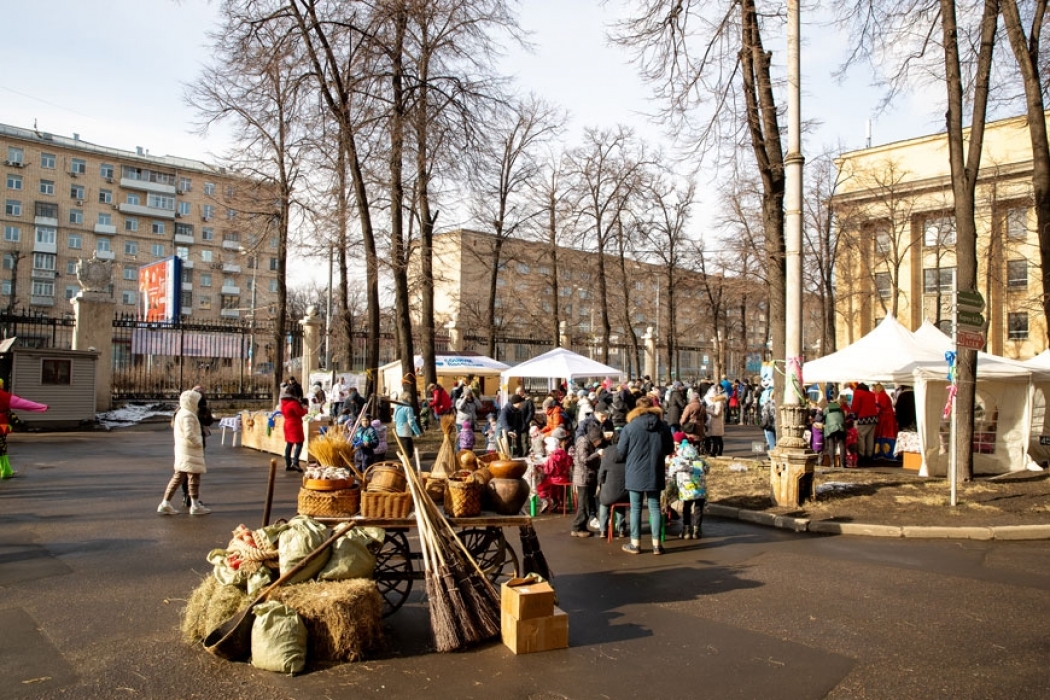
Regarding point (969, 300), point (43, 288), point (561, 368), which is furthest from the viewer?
point (43, 288)

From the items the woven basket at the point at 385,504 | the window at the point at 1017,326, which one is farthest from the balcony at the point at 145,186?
the woven basket at the point at 385,504

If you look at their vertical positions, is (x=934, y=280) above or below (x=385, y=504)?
above

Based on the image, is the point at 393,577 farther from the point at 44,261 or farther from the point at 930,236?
the point at 44,261

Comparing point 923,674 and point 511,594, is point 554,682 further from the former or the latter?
point 923,674

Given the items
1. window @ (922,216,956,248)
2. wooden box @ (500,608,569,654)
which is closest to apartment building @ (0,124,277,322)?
window @ (922,216,956,248)

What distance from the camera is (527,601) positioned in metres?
5.23

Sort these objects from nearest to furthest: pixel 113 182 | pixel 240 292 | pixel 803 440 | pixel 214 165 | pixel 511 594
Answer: pixel 511 594 < pixel 803 440 < pixel 214 165 < pixel 113 182 < pixel 240 292

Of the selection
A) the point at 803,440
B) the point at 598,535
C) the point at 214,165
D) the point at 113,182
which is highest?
the point at 113,182

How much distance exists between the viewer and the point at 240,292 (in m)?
79.0

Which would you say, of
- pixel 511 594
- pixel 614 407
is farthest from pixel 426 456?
pixel 511 594

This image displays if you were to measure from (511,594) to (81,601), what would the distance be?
376cm

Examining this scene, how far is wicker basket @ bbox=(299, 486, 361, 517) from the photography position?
5.89m

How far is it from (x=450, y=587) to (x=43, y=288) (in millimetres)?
76898

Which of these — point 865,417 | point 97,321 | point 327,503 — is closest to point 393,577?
point 327,503
